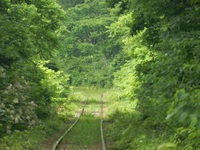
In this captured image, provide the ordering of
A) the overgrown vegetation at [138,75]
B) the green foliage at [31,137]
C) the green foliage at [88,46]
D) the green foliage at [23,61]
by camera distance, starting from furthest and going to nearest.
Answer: the green foliage at [88,46]
the green foliage at [23,61]
the green foliage at [31,137]
the overgrown vegetation at [138,75]

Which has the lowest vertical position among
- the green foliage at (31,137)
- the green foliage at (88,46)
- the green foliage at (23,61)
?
the green foliage at (88,46)

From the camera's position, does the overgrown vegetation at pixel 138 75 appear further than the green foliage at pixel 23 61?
No

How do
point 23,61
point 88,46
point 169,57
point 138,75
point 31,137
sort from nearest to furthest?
point 169,57
point 31,137
point 138,75
point 23,61
point 88,46

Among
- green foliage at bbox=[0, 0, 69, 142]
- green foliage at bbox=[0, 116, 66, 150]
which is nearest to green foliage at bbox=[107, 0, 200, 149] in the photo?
green foliage at bbox=[0, 116, 66, 150]

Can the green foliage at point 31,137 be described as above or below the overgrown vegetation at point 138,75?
below

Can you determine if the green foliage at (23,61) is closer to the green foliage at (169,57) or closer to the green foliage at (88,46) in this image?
the green foliage at (169,57)

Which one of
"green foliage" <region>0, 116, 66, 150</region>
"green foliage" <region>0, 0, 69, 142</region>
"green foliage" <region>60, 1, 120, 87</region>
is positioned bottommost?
"green foliage" <region>60, 1, 120, 87</region>

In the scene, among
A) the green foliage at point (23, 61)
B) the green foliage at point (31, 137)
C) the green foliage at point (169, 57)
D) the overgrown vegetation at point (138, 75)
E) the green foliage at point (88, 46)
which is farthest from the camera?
the green foliage at point (88, 46)

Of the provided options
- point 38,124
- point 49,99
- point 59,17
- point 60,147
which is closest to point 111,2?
point 59,17

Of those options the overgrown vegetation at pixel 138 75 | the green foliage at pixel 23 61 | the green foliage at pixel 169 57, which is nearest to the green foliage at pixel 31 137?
the overgrown vegetation at pixel 138 75

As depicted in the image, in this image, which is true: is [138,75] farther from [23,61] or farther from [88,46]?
[88,46]

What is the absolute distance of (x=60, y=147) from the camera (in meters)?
14.1

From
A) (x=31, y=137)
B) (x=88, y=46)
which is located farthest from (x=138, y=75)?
(x=88, y=46)

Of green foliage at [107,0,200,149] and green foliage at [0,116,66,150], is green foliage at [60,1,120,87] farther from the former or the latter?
green foliage at [107,0,200,149]
